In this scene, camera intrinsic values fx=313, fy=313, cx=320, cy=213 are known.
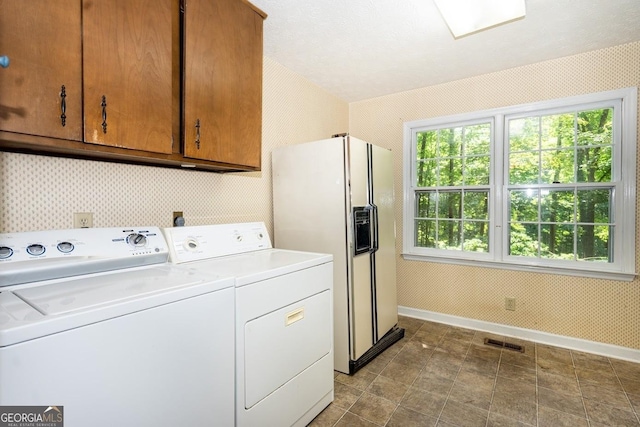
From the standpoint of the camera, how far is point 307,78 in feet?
10.2

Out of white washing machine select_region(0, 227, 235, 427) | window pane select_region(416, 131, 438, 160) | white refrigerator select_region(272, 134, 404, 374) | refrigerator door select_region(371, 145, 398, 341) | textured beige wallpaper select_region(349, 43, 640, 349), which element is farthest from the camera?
window pane select_region(416, 131, 438, 160)

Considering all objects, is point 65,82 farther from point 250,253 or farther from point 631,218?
point 631,218

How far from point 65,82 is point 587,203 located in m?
3.64

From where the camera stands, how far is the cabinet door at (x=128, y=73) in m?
1.24

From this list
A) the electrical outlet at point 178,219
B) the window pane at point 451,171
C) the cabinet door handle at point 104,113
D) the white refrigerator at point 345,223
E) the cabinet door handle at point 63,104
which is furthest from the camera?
the window pane at point 451,171

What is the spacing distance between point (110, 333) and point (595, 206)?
11.5 ft

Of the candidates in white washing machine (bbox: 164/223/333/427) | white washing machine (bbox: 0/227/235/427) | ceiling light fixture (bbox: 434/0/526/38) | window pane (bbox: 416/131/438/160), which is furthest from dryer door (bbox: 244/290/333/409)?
window pane (bbox: 416/131/438/160)

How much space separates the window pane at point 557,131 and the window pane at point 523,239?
2.48 ft

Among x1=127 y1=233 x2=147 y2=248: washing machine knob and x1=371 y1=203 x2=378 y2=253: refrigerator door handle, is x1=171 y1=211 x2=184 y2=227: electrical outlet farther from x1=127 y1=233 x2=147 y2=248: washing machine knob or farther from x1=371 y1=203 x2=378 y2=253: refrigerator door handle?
x1=371 y1=203 x2=378 y2=253: refrigerator door handle

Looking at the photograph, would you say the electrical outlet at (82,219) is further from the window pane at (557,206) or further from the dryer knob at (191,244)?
the window pane at (557,206)

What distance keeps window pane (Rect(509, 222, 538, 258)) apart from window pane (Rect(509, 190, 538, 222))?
2.6 inches

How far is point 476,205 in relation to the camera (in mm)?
3193

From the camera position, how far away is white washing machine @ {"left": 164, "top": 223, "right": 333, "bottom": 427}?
1.43 m

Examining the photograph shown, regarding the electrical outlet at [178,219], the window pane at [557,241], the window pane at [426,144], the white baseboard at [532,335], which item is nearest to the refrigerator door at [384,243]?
the white baseboard at [532,335]
